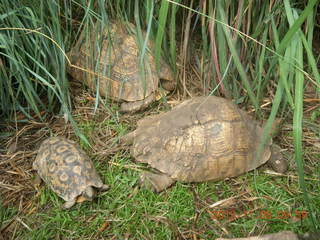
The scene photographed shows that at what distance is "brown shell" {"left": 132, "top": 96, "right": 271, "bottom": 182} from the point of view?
211cm

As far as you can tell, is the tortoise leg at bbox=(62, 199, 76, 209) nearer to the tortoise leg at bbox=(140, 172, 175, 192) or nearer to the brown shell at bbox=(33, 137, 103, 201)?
the brown shell at bbox=(33, 137, 103, 201)

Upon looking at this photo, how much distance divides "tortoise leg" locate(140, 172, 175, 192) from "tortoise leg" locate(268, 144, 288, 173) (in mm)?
648

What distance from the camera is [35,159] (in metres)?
2.21

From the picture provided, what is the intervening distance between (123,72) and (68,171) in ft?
3.22

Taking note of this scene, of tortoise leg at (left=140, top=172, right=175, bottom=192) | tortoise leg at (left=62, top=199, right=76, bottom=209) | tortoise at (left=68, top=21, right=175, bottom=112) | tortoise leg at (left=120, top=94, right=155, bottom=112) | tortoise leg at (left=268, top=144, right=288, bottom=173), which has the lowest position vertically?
tortoise leg at (left=62, top=199, right=76, bottom=209)

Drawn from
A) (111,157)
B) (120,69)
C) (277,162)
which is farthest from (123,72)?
(277,162)

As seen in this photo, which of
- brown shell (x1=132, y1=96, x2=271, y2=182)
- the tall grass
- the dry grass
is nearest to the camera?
the dry grass

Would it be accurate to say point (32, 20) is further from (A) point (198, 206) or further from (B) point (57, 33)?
(A) point (198, 206)

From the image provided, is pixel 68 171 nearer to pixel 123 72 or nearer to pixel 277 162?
pixel 123 72

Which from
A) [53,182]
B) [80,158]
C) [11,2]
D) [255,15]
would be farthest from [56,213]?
[255,15]

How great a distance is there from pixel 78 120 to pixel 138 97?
480 mm

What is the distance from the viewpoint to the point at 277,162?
215 cm

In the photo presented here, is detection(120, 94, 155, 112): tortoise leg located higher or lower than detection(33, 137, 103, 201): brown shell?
higher

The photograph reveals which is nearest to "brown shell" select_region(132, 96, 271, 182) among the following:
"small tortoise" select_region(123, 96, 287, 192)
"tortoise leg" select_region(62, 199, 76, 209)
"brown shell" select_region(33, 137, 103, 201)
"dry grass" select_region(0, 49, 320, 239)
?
"small tortoise" select_region(123, 96, 287, 192)
